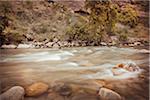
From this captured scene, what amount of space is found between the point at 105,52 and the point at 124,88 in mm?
411

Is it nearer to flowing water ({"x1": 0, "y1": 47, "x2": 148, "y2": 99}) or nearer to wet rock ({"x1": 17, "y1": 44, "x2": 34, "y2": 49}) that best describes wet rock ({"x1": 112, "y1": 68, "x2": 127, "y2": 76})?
flowing water ({"x1": 0, "y1": 47, "x2": 148, "y2": 99})

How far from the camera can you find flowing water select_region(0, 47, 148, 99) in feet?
6.50

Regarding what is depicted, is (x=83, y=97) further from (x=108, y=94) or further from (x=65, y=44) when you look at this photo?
(x=65, y=44)

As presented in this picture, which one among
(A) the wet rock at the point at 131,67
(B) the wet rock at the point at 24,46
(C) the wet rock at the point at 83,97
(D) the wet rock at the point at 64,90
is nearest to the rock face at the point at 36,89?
(D) the wet rock at the point at 64,90

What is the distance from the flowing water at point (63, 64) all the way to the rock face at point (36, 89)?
44mm

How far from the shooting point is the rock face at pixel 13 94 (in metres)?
1.82

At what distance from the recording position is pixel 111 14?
2.37 metres

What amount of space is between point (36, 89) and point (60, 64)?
339 mm

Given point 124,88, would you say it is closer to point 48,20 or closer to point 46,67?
point 46,67

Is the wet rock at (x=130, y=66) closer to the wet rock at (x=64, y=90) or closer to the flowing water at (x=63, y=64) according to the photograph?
the flowing water at (x=63, y=64)

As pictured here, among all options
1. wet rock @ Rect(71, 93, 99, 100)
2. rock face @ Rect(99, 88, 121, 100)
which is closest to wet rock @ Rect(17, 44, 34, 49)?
wet rock @ Rect(71, 93, 99, 100)

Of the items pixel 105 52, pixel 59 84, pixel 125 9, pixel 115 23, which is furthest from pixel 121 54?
pixel 59 84

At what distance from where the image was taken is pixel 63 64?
6.93 ft

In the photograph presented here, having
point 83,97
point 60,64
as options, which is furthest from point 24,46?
point 83,97
